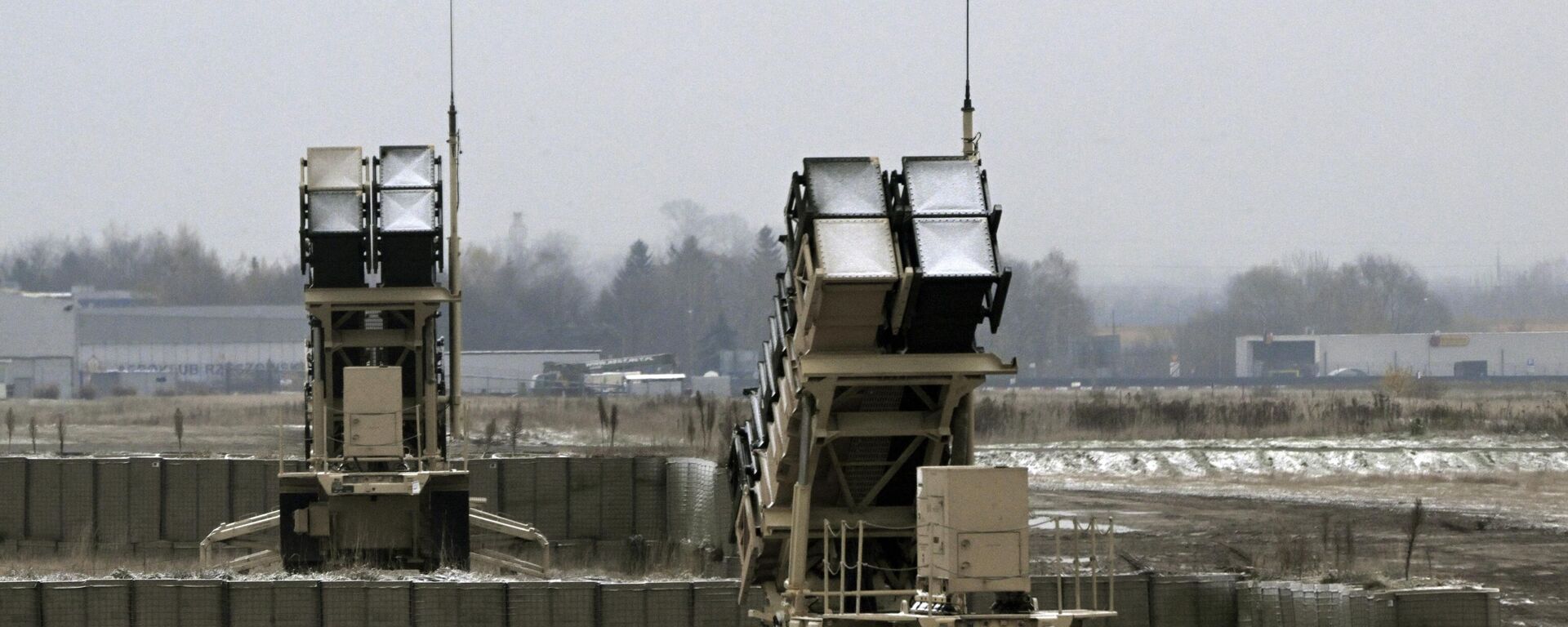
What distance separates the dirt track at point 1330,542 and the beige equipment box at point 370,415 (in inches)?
438

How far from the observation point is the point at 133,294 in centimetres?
13438

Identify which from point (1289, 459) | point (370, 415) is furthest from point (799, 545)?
point (1289, 459)

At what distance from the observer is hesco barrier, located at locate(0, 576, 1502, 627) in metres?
25.5

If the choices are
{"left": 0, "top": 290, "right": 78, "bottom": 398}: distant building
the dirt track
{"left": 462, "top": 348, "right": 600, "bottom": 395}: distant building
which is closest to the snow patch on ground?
the dirt track

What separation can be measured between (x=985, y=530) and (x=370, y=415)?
47.5ft

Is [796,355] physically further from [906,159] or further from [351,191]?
[351,191]

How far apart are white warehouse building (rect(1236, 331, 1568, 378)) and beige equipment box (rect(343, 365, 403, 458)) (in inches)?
3563

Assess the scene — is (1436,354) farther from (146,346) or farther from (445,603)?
(445,603)

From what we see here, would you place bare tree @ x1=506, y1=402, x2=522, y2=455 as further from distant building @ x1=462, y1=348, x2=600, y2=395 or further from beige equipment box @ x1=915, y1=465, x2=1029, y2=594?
distant building @ x1=462, y1=348, x2=600, y2=395

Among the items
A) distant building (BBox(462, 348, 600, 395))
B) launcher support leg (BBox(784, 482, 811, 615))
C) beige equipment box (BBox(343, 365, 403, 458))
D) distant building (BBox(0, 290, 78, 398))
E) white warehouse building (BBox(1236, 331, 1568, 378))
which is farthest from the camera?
white warehouse building (BBox(1236, 331, 1568, 378))

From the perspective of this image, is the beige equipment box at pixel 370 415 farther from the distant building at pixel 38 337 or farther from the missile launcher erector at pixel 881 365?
the distant building at pixel 38 337

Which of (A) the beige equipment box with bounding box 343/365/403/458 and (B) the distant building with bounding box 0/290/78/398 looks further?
(B) the distant building with bounding box 0/290/78/398

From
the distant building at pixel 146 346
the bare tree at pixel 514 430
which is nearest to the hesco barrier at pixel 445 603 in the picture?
the bare tree at pixel 514 430

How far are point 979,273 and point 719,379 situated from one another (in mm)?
94420
